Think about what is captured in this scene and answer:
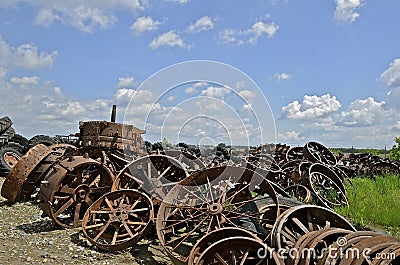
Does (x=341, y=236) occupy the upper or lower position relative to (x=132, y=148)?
lower

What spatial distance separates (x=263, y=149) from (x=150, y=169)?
5.57 metres

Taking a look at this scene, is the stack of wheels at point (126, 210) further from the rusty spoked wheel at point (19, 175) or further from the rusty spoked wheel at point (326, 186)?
the rusty spoked wheel at point (326, 186)

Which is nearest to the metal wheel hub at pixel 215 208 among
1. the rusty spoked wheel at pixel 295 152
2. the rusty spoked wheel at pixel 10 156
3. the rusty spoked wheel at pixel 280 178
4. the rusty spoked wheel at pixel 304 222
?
the rusty spoked wheel at pixel 304 222

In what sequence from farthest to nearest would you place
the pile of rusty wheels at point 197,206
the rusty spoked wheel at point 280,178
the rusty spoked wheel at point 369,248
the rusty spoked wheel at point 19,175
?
the rusty spoked wheel at point 280,178 < the rusty spoked wheel at point 19,175 < the pile of rusty wheels at point 197,206 < the rusty spoked wheel at point 369,248

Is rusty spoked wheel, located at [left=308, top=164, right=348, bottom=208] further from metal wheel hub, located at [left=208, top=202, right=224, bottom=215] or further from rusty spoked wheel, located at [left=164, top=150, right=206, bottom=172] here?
metal wheel hub, located at [left=208, top=202, right=224, bottom=215]

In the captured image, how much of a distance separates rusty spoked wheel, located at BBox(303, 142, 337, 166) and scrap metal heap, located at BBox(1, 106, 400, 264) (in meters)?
0.04

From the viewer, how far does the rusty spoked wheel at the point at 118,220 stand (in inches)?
197

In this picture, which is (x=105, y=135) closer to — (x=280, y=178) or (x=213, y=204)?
(x=213, y=204)

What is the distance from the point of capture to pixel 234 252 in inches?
148

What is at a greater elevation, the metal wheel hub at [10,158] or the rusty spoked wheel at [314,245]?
the metal wheel hub at [10,158]

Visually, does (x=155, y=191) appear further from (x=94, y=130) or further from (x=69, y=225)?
(x=94, y=130)

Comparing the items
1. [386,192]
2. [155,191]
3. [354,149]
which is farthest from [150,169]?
[354,149]

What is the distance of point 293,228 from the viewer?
156 inches

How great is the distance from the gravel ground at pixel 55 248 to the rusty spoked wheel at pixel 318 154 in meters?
4.81
